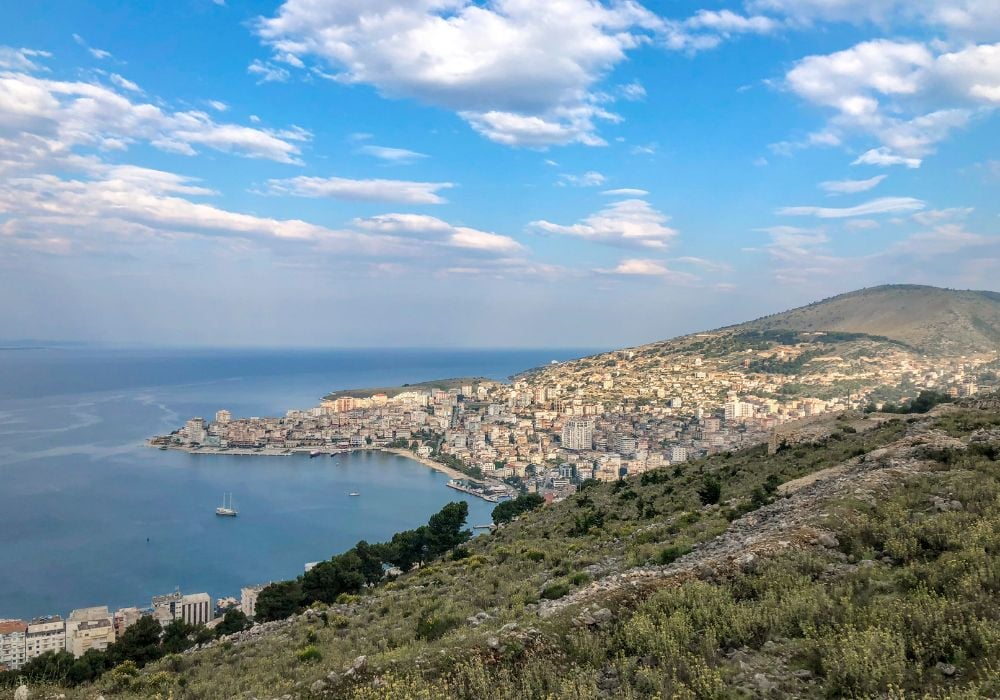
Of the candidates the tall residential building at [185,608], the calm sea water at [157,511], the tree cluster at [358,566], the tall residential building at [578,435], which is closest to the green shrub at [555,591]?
the tree cluster at [358,566]

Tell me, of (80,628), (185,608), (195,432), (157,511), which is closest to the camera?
(80,628)

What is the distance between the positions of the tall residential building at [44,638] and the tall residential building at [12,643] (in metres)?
0.27

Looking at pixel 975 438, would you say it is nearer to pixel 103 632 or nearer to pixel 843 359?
pixel 103 632

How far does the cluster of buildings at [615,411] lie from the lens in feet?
265

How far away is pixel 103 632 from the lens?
31.7m

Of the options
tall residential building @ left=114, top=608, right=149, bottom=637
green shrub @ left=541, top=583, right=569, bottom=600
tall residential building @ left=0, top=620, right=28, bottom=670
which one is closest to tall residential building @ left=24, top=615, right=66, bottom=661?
tall residential building @ left=0, top=620, right=28, bottom=670

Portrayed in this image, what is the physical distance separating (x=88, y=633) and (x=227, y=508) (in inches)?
1668

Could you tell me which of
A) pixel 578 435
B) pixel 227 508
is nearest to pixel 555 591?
pixel 227 508

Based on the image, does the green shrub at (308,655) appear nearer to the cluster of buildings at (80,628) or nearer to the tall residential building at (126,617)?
the cluster of buildings at (80,628)

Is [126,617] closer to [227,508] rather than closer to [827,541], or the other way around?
[227,508]

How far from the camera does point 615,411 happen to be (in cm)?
11044

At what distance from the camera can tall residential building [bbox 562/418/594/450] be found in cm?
9644

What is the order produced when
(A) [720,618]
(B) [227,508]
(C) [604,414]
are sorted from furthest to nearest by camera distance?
1. (C) [604,414]
2. (B) [227,508]
3. (A) [720,618]

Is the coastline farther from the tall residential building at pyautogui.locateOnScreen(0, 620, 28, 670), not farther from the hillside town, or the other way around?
the tall residential building at pyautogui.locateOnScreen(0, 620, 28, 670)
